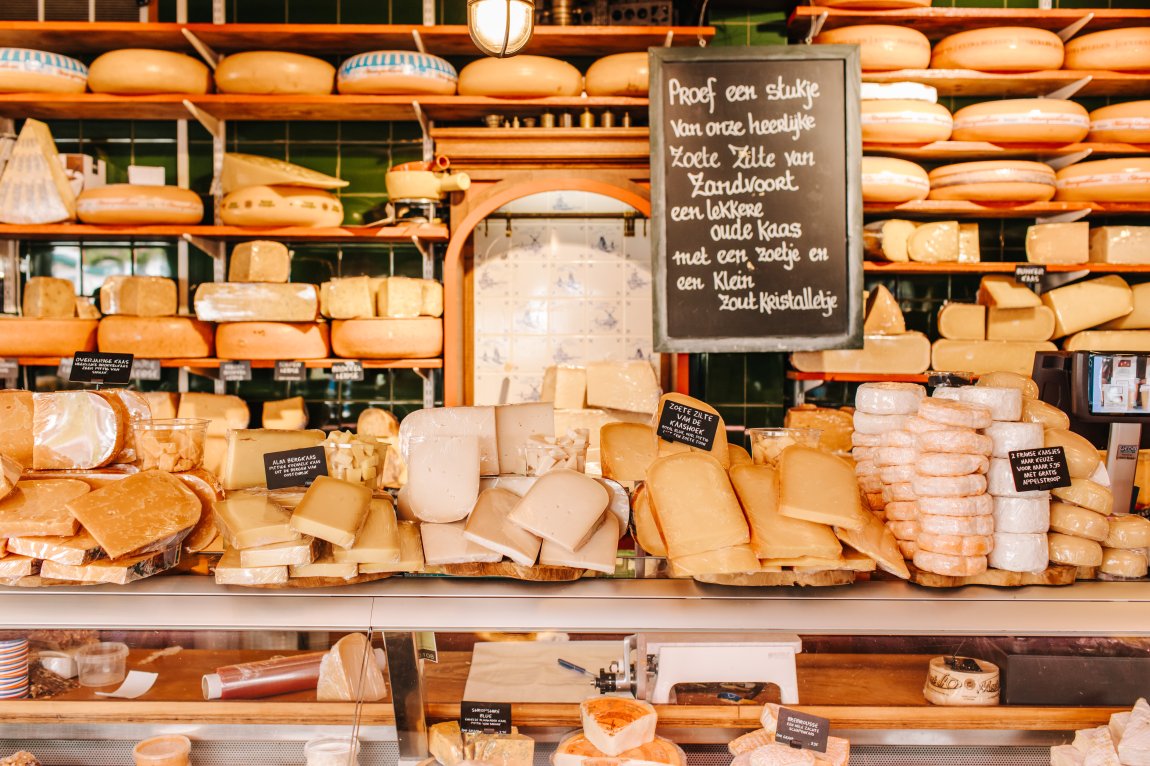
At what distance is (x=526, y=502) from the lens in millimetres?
1380

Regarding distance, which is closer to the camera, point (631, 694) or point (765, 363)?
point (631, 694)

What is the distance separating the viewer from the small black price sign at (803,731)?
1441 mm

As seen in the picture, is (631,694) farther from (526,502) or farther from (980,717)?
(980,717)

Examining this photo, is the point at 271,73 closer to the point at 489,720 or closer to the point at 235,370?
the point at 235,370

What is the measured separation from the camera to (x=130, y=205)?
10.8 feet

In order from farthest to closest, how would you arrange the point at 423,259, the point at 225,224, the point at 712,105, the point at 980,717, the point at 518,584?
1. the point at 423,259
2. the point at 225,224
3. the point at 712,105
4. the point at 980,717
5. the point at 518,584

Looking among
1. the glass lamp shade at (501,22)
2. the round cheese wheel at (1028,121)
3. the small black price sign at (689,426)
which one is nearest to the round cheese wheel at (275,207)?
the glass lamp shade at (501,22)

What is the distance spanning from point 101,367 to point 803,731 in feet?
5.03

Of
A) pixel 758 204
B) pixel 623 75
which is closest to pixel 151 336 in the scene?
pixel 623 75

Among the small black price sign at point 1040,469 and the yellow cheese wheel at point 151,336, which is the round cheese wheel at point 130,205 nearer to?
the yellow cheese wheel at point 151,336

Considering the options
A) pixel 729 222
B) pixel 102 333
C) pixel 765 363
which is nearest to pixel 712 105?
pixel 729 222

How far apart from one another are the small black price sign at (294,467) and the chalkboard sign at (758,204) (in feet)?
5.86

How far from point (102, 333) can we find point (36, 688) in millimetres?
2040

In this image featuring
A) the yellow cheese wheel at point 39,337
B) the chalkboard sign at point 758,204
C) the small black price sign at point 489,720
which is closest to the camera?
the small black price sign at point 489,720
